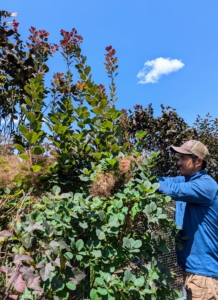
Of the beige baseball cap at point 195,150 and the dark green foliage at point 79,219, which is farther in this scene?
the beige baseball cap at point 195,150

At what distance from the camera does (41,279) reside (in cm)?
131

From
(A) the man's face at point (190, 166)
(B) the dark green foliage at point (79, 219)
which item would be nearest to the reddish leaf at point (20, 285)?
(B) the dark green foliage at point (79, 219)

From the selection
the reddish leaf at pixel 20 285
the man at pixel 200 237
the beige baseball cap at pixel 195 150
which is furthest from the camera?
the beige baseball cap at pixel 195 150

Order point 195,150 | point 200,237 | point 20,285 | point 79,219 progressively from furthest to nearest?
point 195,150
point 200,237
point 79,219
point 20,285

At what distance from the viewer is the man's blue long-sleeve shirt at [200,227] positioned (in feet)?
7.23

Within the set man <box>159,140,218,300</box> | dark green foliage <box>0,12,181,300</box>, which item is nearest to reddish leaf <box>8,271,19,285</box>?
dark green foliage <box>0,12,181,300</box>

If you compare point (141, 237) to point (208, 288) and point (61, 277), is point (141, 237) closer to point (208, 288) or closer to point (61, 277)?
point (61, 277)

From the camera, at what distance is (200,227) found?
89.0 inches

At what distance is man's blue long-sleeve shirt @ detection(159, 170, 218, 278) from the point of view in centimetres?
220

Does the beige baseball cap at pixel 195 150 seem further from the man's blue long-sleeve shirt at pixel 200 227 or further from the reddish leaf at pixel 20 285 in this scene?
the reddish leaf at pixel 20 285

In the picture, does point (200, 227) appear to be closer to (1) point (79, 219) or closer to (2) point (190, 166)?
(2) point (190, 166)

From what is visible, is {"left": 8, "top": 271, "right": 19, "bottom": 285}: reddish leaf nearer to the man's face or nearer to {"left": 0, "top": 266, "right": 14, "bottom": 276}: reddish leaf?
{"left": 0, "top": 266, "right": 14, "bottom": 276}: reddish leaf

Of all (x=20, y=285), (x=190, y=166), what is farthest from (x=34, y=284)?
(x=190, y=166)

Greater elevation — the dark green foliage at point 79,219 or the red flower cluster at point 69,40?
the red flower cluster at point 69,40
